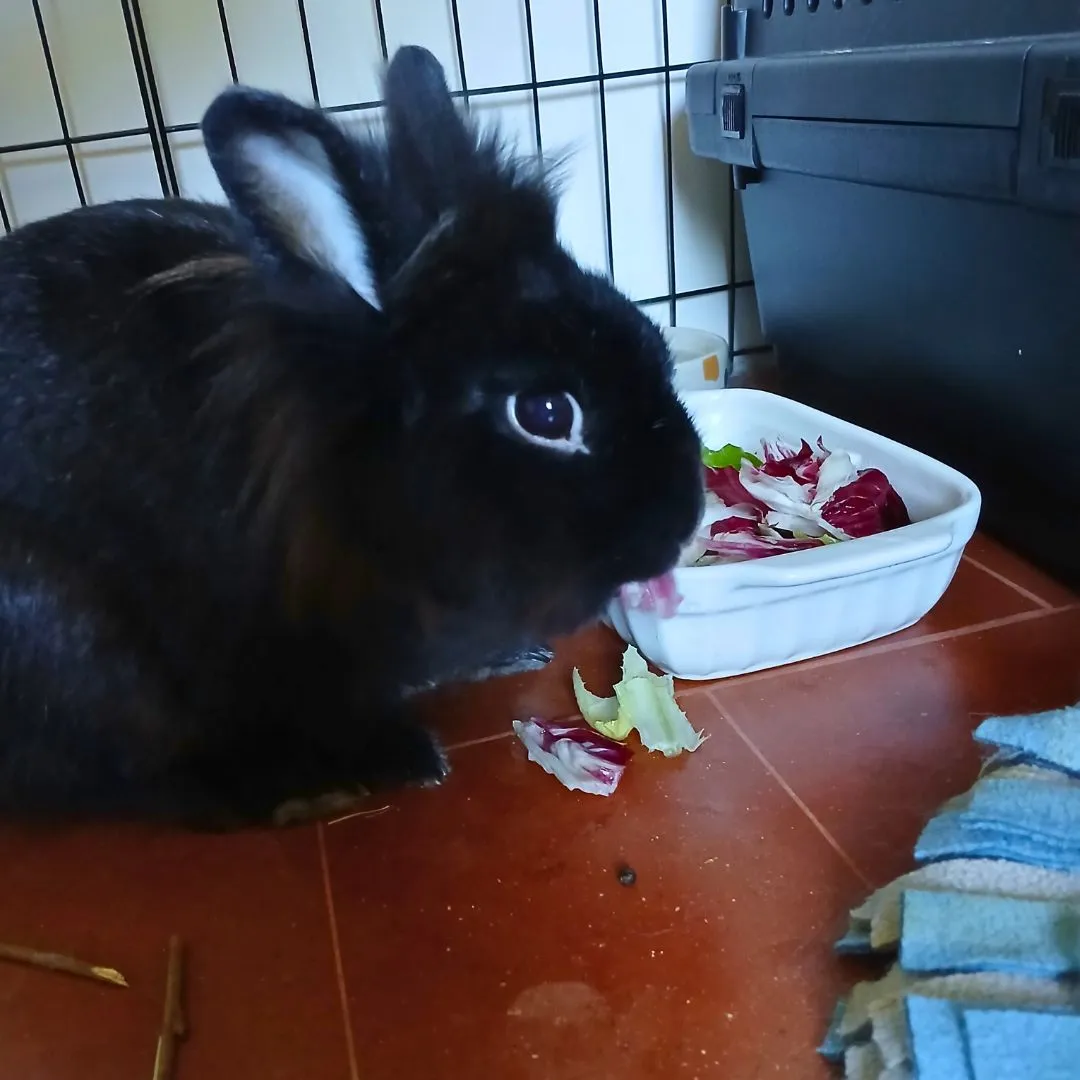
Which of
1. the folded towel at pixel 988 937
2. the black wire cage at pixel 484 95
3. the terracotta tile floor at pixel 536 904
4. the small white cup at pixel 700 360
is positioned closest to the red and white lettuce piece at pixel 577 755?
the terracotta tile floor at pixel 536 904

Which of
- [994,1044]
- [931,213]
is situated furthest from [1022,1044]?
[931,213]

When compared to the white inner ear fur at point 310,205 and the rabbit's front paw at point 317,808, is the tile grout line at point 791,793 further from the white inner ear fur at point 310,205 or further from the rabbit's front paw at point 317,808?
the white inner ear fur at point 310,205

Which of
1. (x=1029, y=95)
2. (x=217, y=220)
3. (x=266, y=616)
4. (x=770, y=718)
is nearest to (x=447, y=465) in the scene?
(x=266, y=616)

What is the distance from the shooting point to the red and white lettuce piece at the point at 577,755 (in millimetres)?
933

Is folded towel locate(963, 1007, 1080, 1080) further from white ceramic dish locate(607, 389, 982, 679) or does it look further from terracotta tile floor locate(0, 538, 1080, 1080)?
white ceramic dish locate(607, 389, 982, 679)

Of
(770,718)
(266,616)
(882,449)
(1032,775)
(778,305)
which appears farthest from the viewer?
(778,305)

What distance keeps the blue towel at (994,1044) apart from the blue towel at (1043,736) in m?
0.22

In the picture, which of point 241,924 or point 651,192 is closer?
point 241,924

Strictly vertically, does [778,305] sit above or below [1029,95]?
below

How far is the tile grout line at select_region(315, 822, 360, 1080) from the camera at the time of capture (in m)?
0.71

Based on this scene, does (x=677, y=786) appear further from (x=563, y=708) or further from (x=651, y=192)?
(x=651, y=192)

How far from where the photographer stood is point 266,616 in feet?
2.88

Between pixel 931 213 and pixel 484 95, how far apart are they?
815 millimetres

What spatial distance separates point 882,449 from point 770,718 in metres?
0.40
